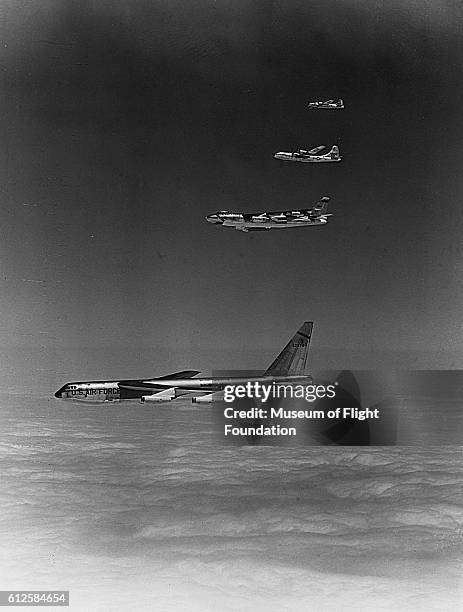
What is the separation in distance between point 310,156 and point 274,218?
360 millimetres

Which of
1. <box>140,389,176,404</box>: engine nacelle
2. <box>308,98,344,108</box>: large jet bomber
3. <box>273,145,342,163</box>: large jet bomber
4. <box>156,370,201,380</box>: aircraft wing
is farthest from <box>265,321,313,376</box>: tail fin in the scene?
<box>308,98,344,108</box>: large jet bomber

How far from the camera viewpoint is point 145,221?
3.50m

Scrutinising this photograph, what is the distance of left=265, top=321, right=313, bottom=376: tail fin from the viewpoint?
3.40 meters

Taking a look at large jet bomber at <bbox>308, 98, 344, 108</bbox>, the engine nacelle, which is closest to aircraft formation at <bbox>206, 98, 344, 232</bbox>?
large jet bomber at <bbox>308, 98, 344, 108</bbox>

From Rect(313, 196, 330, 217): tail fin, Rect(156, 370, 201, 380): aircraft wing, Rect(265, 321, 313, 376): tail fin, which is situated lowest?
Rect(156, 370, 201, 380): aircraft wing

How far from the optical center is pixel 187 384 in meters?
3.41

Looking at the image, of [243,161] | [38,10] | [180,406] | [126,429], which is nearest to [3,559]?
[126,429]

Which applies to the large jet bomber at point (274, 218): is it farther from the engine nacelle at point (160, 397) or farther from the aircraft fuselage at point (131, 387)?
the engine nacelle at point (160, 397)

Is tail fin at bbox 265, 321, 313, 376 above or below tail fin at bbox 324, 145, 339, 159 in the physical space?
below

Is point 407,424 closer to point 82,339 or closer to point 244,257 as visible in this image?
point 244,257

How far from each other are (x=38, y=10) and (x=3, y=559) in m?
2.63

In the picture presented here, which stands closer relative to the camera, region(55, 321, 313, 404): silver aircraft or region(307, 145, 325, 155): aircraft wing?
region(55, 321, 313, 404): silver aircraft

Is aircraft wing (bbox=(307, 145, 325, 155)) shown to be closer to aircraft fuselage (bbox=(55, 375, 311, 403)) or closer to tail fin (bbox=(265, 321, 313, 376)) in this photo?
A: tail fin (bbox=(265, 321, 313, 376))

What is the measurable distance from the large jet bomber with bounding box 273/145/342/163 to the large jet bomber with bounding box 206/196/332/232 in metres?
0.20
